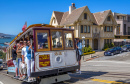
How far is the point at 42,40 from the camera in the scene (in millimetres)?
7617

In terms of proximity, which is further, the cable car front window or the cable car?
the cable car front window

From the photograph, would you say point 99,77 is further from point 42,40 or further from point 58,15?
point 58,15

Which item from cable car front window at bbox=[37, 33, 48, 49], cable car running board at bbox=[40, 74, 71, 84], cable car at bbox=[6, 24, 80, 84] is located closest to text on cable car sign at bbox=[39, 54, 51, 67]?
cable car at bbox=[6, 24, 80, 84]

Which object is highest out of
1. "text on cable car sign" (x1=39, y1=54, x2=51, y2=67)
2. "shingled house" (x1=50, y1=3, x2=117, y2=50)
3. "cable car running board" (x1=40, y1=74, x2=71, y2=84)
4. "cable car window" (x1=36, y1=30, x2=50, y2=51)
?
"shingled house" (x1=50, y1=3, x2=117, y2=50)

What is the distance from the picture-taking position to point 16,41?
9.61 metres

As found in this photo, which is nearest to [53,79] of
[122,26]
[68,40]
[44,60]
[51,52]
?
[44,60]

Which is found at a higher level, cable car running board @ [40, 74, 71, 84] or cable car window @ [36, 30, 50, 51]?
cable car window @ [36, 30, 50, 51]

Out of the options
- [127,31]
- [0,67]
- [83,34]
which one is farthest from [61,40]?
[127,31]

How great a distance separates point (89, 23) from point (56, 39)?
1012 inches

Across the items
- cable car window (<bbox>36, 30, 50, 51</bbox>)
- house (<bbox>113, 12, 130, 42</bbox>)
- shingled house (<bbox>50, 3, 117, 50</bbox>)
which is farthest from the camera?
house (<bbox>113, 12, 130, 42</bbox>)

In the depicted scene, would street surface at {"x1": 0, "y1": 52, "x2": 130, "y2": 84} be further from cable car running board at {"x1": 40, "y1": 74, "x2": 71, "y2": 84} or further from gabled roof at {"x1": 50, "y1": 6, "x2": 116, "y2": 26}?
gabled roof at {"x1": 50, "y1": 6, "x2": 116, "y2": 26}

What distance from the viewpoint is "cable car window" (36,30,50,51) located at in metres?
7.45

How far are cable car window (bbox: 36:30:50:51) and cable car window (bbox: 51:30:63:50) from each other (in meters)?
0.29

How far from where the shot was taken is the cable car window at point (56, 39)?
7864 mm
